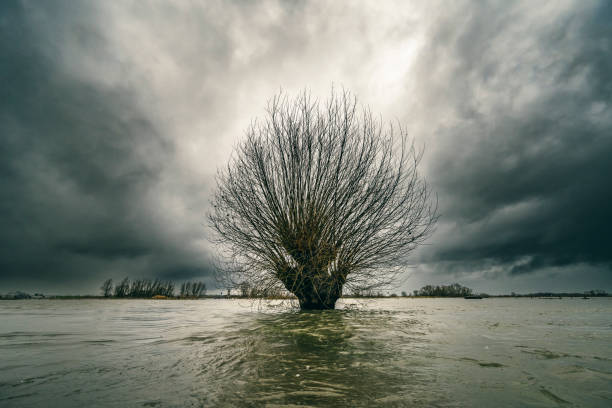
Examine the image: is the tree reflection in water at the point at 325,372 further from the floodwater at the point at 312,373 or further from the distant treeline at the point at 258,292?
the distant treeline at the point at 258,292

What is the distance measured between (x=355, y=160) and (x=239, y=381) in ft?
35.8

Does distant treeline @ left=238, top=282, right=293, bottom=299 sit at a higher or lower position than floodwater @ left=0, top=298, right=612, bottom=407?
higher

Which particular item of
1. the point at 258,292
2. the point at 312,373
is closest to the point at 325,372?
the point at 312,373

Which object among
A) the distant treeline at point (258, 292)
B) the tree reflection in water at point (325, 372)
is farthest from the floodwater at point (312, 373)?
the distant treeline at point (258, 292)

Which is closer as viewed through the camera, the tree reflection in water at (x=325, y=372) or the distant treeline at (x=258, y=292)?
the tree reflection in water at (x=325, y=372)

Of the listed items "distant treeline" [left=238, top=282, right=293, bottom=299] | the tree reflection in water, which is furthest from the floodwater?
"distant treeline" [left=238, top=282, right=293, bottom=299]

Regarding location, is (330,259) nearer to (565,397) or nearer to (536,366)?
(536,366)

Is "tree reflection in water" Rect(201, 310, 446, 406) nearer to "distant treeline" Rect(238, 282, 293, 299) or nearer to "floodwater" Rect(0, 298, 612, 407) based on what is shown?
"floodwater" Rect(0, 298, 612, 407)

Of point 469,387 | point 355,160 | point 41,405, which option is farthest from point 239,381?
point 355,160

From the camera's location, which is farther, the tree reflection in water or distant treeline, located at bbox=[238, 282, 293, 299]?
distant treeline, located at bbox=[238, 282, 293, 299]

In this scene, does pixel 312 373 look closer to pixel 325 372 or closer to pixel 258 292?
pixel 325 372

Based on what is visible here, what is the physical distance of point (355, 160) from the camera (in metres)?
12.9

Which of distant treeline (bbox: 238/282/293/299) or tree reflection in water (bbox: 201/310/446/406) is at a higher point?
distant treeline (bbox: 238/282/293/299)

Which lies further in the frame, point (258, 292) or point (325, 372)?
point (258, 292)
